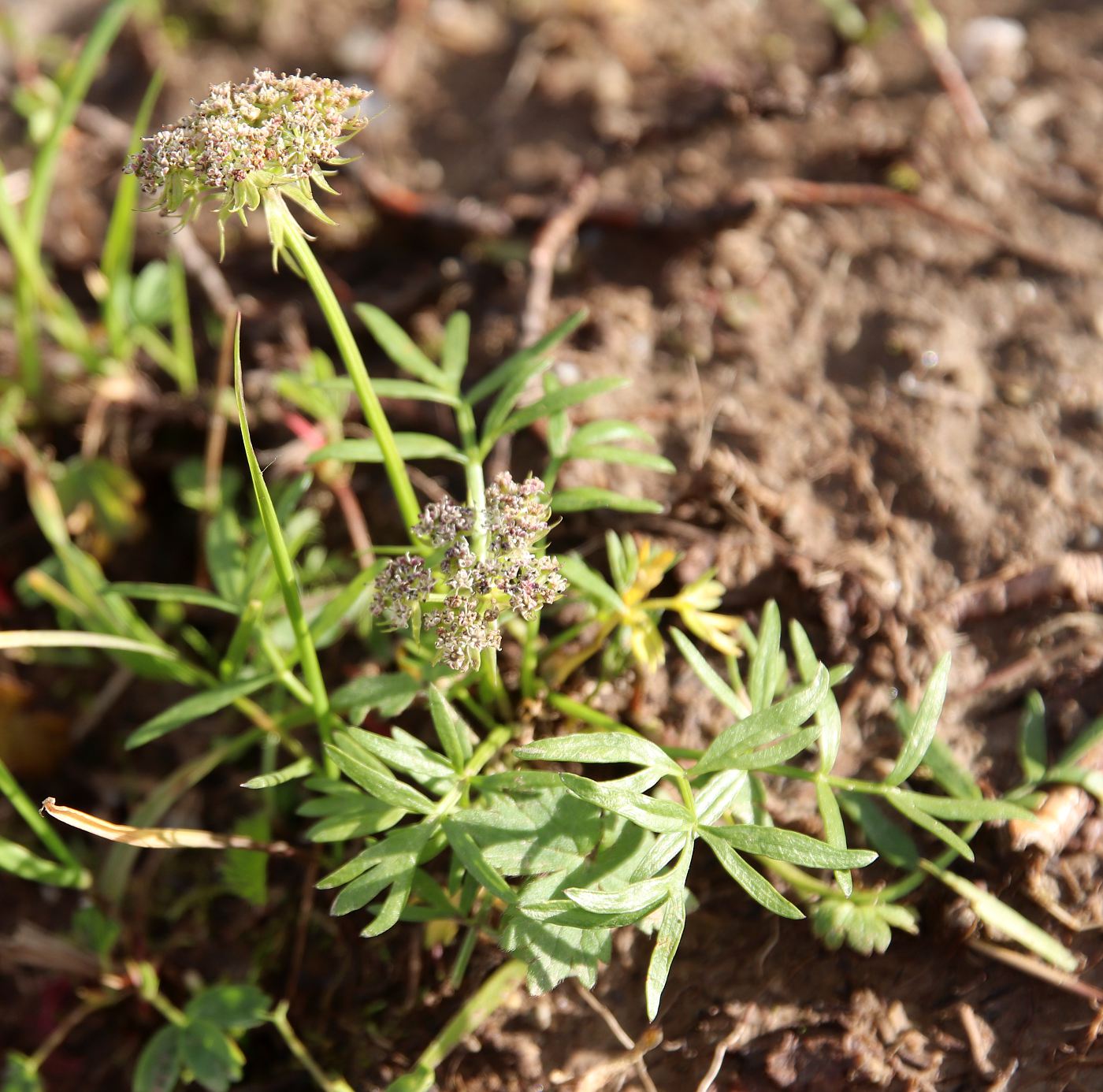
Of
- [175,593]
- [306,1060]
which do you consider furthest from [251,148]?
[306,1060]

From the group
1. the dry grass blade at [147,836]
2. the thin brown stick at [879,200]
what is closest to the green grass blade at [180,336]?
the dry grass blade at [147,836]

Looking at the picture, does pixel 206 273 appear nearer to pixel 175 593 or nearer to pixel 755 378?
pixel 175 593

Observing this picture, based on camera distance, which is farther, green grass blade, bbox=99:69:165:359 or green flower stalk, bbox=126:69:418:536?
green grass blade, bbox=99:69:165:359

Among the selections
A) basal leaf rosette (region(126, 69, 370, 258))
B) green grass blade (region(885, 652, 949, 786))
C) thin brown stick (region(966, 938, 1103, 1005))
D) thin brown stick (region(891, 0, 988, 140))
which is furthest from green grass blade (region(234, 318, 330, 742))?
thin brown stick (region(891, 0, 988, 140))

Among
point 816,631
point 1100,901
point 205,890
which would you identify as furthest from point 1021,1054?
point 205,890

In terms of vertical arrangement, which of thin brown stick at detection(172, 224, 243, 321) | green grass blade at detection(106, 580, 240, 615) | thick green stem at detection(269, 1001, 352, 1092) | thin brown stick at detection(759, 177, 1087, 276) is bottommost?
thick green stem at detection(269, 1001, 352, 1092)

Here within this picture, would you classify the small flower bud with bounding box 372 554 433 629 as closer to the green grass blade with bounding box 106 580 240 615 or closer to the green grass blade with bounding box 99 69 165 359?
the green grass blade with bounding box 106 580 240 615

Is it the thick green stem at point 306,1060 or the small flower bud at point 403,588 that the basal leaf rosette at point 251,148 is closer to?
the small flower bud at point 403,588
